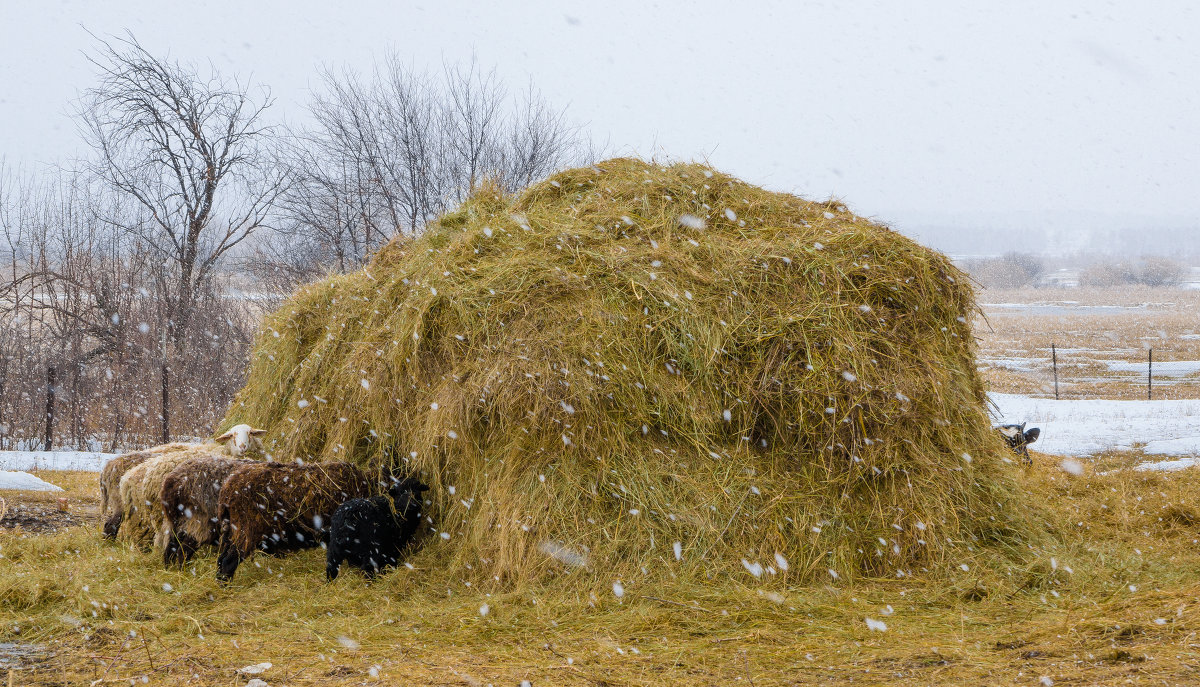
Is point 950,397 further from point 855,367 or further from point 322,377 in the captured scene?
point 322,377

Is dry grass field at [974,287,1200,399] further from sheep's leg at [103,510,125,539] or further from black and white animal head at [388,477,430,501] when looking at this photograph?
sheep's leg at [103,510,125,539]

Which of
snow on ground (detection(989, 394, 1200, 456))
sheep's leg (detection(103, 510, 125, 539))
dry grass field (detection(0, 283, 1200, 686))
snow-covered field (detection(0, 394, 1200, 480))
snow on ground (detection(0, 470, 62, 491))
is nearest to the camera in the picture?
dry grass field (detection(0, 283, 1200, 686))

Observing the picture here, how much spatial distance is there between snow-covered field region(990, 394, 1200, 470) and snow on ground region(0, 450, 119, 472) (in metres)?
14.4

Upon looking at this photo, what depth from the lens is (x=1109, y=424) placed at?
1378 cm

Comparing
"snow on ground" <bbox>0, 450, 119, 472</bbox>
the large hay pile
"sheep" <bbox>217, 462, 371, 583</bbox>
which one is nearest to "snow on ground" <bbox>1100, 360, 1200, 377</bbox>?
the large hay pile

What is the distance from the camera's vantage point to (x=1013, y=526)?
593cm

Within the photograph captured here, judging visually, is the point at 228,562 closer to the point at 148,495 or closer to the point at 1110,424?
the point at 148,495

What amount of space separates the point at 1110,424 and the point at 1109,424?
0.7 inches

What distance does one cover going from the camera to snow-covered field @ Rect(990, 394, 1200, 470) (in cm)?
1192

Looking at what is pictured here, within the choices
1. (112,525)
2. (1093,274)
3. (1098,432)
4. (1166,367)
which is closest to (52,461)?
(112,525)

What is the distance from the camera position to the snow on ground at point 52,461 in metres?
12.3

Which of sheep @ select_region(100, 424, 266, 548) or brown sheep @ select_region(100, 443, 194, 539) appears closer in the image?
sheep @ select_region(100, 424, 266, 548)

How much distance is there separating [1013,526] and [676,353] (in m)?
2.88

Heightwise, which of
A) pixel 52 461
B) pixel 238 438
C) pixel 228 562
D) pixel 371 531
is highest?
pixel 238 438
